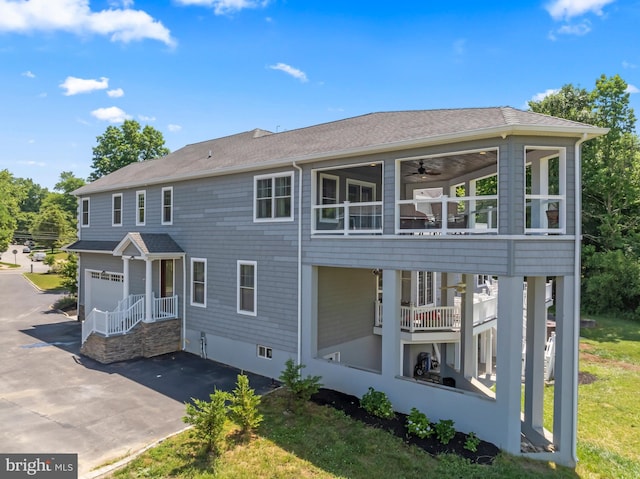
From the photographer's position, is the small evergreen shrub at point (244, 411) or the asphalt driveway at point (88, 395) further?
the small evergreen shrub at point (244, 411)

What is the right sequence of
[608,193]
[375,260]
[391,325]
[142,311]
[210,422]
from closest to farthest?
1. [210,422]
2. [391,325]
3. [375,260]
4. [142,311]
5. [608,193]

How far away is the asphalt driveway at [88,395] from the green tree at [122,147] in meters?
28.3

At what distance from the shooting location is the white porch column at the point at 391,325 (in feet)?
30.9

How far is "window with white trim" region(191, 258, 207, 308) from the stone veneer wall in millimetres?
1228

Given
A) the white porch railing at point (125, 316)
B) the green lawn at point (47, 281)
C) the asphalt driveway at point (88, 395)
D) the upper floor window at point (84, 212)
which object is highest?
the upper floor window at point (84, 212)

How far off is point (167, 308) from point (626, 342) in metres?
23.6

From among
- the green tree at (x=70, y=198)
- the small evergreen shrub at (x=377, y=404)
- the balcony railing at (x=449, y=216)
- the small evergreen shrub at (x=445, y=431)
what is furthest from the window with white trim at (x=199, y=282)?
the green tree at (x=70, y=198)

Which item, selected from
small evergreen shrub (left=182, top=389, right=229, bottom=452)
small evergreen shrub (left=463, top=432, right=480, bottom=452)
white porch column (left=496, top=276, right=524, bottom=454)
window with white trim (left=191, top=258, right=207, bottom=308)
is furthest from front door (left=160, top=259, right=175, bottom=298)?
white porch column (left=496, top=276, right=524, bottom=454)

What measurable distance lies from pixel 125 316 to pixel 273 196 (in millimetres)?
7232

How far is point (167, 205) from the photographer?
15719 mm

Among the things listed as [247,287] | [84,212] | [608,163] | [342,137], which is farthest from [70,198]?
[608,163]

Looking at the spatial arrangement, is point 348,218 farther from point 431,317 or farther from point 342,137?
point 431,317

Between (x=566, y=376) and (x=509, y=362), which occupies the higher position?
(x=509, y=362)

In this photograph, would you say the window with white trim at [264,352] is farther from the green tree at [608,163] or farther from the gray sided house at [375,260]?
the green tree at [608,163]
